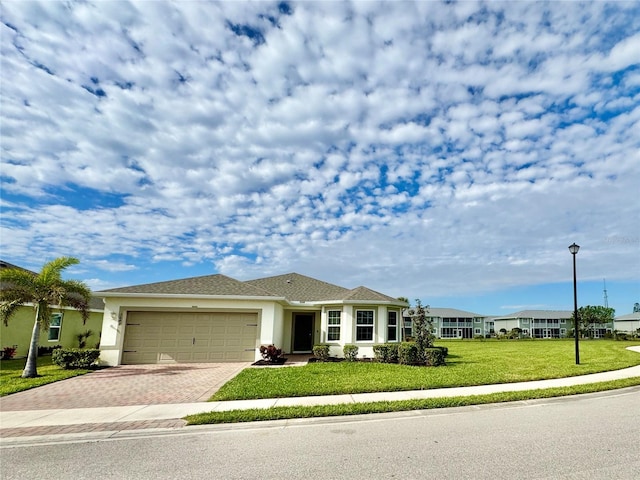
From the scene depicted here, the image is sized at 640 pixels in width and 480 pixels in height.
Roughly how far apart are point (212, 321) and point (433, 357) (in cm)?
1072

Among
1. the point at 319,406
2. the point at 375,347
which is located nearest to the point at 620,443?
the point at 319,406

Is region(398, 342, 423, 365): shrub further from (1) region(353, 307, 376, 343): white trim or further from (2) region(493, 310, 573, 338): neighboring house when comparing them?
(2) region(493, 310, 573, 338): neighboring house

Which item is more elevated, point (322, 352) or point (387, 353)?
point (387, 353)

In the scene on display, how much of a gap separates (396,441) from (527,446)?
2.07 metres

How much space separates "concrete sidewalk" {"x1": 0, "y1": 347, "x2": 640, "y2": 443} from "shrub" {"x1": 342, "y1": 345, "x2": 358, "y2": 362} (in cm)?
788

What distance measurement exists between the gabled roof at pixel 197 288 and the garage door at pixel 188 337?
1111 mm

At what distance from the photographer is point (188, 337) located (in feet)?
59.0

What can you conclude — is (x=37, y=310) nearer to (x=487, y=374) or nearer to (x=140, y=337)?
(x=140, y=337)

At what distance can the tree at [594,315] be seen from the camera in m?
53.7

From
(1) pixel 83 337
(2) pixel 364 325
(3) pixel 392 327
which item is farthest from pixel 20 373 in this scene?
(3) pixel 392 327

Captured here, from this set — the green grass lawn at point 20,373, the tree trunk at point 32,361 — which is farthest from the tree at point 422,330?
the tree trunk at point 32,361

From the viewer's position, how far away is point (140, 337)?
1773cm

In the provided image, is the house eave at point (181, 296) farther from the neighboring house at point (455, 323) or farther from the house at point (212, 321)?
the neighboring house at point (455, 323)

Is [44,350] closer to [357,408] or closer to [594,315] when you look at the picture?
[357,408]
